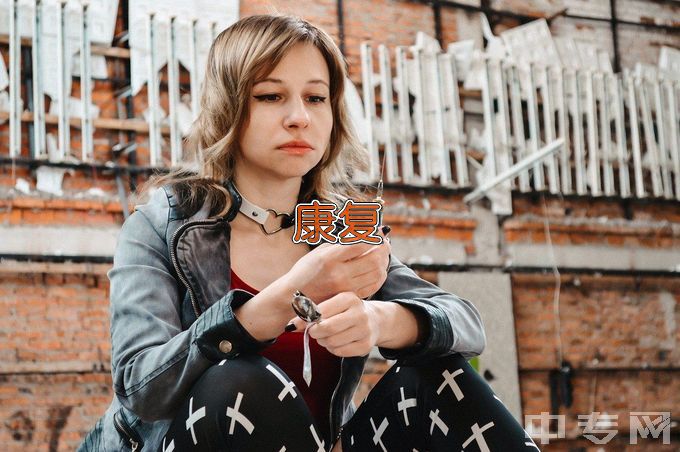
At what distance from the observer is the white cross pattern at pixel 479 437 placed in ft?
3.44

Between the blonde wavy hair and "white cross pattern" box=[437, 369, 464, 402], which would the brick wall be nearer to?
the blonde wavy hair

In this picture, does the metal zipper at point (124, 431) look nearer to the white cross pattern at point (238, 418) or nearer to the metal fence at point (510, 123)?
the white cross pattern at point (238, 418)

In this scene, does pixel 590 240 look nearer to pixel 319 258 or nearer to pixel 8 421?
pixel 8 421

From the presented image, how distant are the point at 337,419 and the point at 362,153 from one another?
1.67 ft

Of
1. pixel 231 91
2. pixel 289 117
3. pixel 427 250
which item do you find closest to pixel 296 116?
pixel 289 117

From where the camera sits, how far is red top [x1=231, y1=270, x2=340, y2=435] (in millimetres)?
1189

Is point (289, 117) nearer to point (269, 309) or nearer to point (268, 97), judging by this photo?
point (268, 97)

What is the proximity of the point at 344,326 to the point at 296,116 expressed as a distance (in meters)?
0.37

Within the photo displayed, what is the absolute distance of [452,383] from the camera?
1092 mm

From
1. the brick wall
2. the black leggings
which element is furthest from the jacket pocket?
the brick wall

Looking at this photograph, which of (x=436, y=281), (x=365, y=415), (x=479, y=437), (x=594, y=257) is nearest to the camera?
(x=479, y=437)

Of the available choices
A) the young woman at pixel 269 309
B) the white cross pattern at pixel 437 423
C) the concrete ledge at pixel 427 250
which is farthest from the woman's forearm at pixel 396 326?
the concrete ledge at pixel 427 250

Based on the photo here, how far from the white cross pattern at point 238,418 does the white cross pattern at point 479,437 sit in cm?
31

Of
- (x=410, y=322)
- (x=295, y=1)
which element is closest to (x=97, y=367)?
(x=295, y=1)
